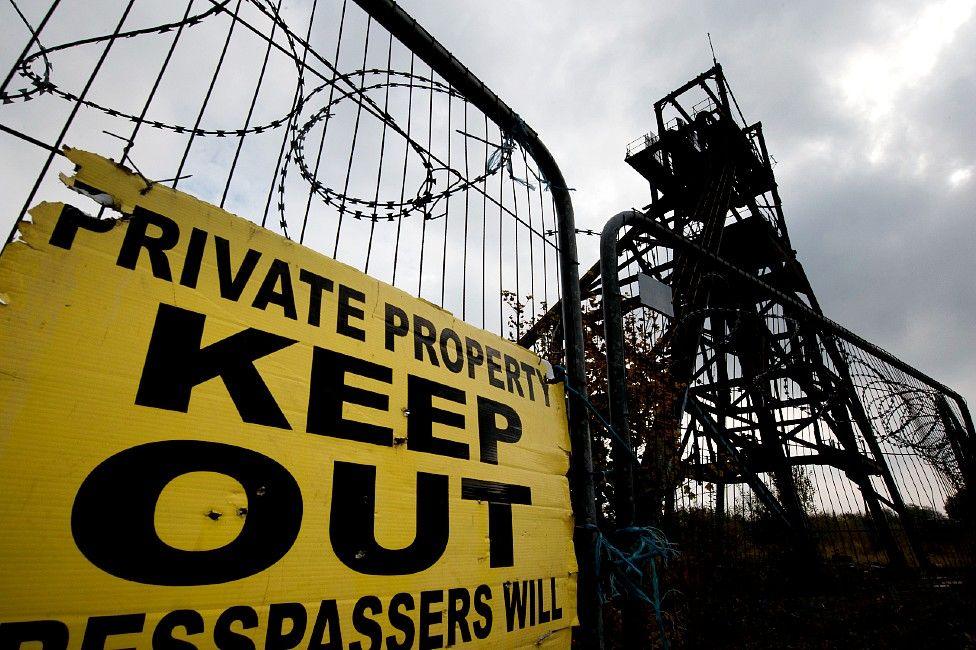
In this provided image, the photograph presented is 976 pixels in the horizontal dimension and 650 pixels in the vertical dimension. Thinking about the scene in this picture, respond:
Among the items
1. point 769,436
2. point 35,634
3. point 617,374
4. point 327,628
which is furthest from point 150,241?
point 769,436

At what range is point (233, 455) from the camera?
127cm

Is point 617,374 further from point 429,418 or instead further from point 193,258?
point 193,258

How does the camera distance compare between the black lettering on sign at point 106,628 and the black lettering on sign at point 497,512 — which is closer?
the black lettering on sign at point 106,628

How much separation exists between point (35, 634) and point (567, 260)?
7.97ft

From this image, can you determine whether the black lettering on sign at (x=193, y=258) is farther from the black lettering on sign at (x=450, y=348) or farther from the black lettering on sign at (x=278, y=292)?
the black lettering on sign at (x=450, y=348)

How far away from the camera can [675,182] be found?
12.0 meters

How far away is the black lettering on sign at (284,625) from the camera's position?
1202 mm

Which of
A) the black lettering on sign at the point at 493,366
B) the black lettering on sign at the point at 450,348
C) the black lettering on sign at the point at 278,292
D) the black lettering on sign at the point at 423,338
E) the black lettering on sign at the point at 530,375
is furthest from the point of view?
the black lettering on sign at the point at 530,375

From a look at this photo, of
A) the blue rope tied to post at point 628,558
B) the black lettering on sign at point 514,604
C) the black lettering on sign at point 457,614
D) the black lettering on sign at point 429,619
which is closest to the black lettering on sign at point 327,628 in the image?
the black lettering on sign at point 429,619

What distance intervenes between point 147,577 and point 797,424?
38.7 ft

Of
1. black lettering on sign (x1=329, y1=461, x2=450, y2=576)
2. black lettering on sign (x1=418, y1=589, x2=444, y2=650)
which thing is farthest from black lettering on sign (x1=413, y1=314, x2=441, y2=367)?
black lettering on sign (x1=418, y1=589, x2=444, y2=650)

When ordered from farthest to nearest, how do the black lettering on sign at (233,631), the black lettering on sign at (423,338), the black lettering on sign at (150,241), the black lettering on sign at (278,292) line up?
1. the black lettering on sign at (423,338)
2. the black lettering on sign at (278,292)
3. the black lettering on sign at (150,241)
4. the black lettering on sign at (233,631)

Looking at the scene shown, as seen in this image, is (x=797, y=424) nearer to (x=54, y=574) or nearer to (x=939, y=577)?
(x=939, y=577)

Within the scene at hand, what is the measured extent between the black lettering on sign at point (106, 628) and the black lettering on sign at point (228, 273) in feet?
2.69
